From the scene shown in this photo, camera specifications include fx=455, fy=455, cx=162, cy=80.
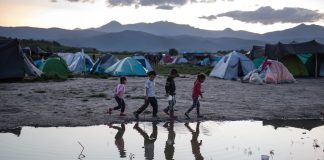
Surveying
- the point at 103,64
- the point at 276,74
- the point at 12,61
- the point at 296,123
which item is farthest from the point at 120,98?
the point at 103,64

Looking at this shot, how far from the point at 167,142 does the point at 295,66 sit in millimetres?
25430

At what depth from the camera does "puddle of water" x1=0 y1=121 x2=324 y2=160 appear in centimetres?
912

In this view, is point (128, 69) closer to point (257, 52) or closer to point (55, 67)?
point (55, 67)

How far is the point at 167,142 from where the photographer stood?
1044 centimetres

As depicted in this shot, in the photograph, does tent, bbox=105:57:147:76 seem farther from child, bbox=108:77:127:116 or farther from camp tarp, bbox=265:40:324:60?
child, bbox=108:77:127:116

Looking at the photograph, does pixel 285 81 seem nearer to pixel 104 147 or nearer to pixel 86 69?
pixel 86 69

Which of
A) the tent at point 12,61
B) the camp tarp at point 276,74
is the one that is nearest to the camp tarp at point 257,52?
the camp tarp at point 276,74

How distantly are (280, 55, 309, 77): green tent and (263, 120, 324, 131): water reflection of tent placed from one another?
20050mm

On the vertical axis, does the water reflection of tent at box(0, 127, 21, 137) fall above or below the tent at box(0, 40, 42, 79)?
below

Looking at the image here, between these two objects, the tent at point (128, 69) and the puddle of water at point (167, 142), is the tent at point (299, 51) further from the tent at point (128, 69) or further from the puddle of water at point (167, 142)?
the puddle of water at point (167, 142)

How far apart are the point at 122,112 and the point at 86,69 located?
71.6 ft

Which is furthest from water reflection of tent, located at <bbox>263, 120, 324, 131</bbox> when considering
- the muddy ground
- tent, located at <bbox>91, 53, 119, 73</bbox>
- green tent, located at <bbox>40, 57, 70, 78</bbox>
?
tent, located at <bbox>91, 53, 119, 73</bbox>

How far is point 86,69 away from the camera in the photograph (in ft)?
115

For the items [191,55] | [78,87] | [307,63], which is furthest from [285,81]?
[191,55]
